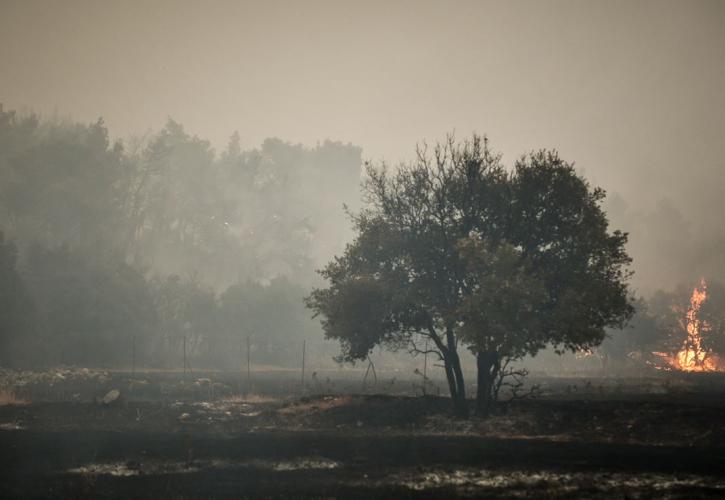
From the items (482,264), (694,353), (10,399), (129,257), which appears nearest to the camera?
(482,264)

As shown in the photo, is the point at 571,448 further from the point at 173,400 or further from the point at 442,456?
the point at 173,400

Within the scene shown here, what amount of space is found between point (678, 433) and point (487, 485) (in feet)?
51.0

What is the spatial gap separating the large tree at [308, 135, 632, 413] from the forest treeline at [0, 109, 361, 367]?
5585cm

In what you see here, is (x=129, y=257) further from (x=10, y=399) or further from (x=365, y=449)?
(x=365, y=449)

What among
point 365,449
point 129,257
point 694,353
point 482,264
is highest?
point 129,257

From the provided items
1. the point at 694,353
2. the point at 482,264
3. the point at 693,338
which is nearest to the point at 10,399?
the point at 482,264

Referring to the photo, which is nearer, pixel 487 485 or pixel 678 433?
pixel 487 485

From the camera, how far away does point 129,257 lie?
171875 millimetres

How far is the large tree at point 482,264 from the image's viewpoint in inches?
1670

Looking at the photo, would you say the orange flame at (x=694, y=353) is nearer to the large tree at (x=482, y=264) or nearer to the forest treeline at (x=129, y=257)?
the forest treeline at (x=129, y=257)

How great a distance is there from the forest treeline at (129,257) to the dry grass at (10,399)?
28.1 metres

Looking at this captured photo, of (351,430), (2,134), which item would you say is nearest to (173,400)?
(351,430)

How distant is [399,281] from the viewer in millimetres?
48750

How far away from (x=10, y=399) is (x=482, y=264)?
3980cm
